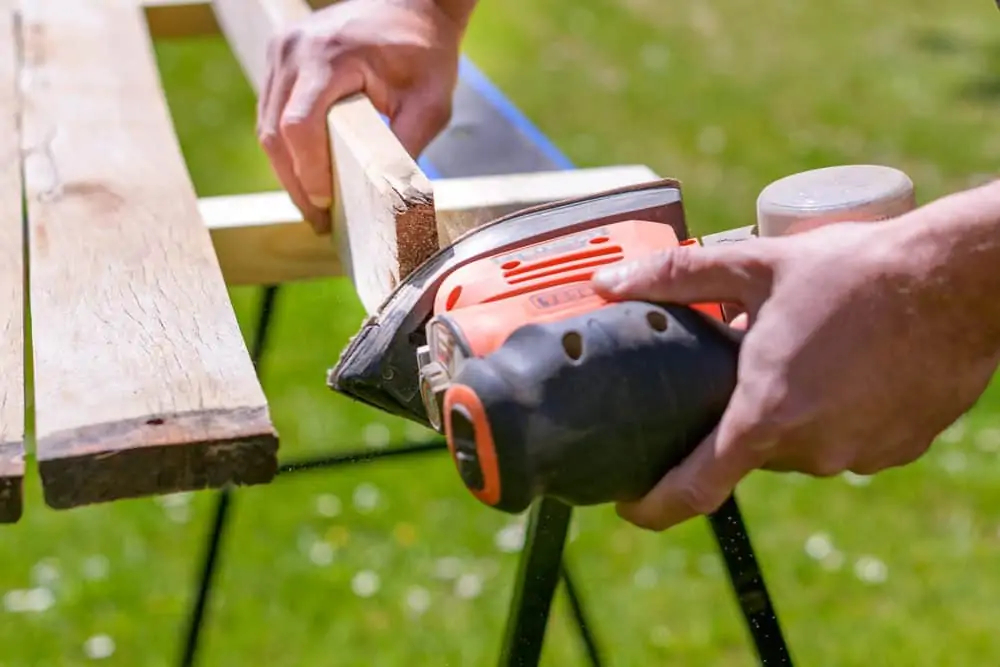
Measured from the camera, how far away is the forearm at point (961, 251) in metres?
1.03

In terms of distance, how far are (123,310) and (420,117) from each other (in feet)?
1.85

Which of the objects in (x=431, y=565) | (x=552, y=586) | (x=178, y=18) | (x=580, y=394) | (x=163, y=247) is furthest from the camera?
(x=431, y=565)

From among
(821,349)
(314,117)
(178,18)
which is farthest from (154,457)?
(178,18)

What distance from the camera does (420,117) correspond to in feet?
5.74

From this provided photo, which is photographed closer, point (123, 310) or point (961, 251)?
point (961, 251)

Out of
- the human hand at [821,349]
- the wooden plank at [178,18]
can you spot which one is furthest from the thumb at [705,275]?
the wooden plank at [178,18]

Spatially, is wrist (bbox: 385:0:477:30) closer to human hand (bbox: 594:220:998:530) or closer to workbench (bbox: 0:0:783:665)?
workbench (bbox: 0:0:783:665)

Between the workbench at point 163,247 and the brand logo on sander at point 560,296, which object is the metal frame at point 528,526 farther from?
the brand logo on sander at point 560,296

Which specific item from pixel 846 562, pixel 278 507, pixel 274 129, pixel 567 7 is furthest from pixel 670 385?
pixel 567 7

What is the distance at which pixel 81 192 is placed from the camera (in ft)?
5.22

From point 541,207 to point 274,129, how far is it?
0.50 metres

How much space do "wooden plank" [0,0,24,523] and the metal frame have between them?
403 millimetres

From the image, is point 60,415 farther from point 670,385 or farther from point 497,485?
point 670,385

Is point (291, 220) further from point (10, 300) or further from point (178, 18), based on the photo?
point (178, 18)
